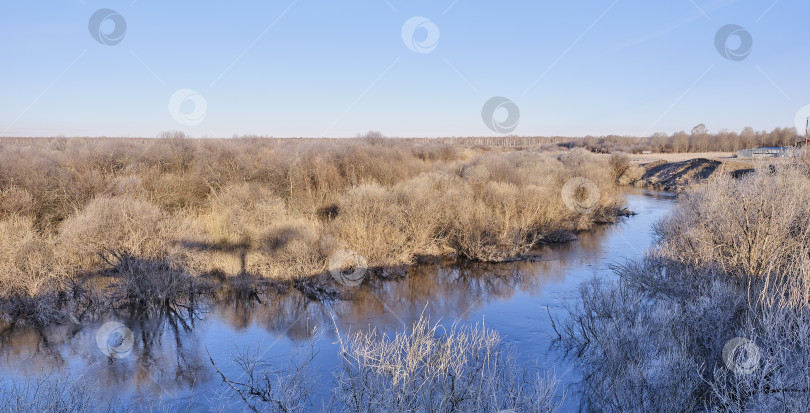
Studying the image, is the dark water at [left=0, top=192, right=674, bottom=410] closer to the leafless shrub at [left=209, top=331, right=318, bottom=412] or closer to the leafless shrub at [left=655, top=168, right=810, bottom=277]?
the leafless shrub at [left=209, top=331, right=318, bottom=412]

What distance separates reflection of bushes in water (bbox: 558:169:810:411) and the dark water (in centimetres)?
109

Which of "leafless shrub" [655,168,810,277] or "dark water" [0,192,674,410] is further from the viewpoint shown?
"leafless shrub" [655,168,810,277]

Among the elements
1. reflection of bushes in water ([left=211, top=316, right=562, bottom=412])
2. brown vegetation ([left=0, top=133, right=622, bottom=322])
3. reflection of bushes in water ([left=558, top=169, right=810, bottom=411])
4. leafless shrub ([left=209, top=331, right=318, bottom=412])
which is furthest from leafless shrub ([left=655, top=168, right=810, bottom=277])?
leafless shrub ([left=209, top=331, right=318, bottom=412])

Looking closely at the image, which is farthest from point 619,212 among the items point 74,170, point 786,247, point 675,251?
point 74,170

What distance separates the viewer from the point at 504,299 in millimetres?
12906

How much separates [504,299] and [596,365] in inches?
162

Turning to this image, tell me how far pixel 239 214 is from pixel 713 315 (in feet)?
44.3

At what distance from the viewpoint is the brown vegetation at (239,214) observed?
12.8m

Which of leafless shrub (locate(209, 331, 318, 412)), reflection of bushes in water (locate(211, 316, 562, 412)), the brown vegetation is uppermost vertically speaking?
the brown vegetation

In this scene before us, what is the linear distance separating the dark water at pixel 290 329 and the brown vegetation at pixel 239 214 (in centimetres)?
132

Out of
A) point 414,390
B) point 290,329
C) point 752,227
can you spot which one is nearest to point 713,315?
point 752,227

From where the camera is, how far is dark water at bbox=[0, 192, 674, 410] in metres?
8.52

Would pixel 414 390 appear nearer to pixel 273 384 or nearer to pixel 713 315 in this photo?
pixel 273 384

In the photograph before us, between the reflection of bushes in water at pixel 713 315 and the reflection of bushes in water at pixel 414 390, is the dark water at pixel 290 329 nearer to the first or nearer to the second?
the reflection of bushes in water at pixel 414 390
